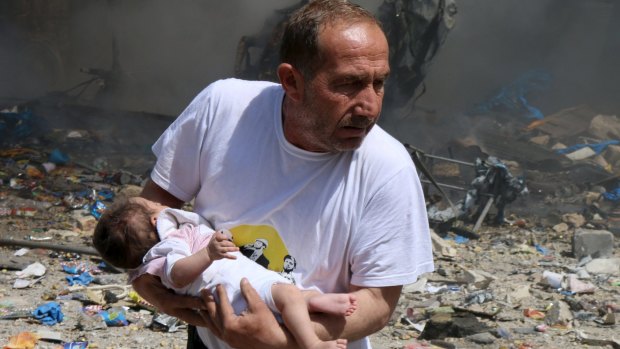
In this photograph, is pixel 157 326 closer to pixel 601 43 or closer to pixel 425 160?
pixel 425 160

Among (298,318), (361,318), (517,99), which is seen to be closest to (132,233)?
(298,318)

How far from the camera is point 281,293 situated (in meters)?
2.30

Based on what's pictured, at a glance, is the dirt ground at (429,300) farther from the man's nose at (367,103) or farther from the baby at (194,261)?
the man's nose at (367,103)

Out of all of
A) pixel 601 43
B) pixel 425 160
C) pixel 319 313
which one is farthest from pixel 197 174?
pixel 601 43

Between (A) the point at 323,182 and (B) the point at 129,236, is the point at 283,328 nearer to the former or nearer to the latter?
(A) the point at 323,182

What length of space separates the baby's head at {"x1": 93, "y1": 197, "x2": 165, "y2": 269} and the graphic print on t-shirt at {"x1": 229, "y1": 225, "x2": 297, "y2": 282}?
37cm

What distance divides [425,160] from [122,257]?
9389 mm

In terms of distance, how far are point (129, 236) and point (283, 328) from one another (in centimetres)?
71

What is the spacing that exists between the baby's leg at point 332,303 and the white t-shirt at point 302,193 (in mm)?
78

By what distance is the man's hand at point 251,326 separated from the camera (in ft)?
7.51

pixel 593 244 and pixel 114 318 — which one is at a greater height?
pixel 114 318

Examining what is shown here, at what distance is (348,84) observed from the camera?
7.53ft

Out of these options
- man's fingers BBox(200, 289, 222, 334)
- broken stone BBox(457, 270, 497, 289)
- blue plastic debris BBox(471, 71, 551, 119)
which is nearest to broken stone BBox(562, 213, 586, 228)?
broken stone BBox(457, 270, 497, 289)

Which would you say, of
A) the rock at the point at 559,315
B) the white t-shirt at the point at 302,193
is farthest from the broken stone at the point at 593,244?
the white t-shirt at the point at 302,193
